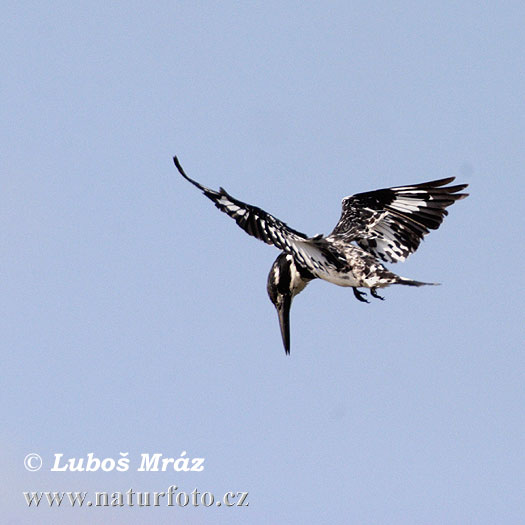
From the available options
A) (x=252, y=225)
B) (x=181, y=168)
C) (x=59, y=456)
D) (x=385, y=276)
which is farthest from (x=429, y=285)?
(x=59, y=456)

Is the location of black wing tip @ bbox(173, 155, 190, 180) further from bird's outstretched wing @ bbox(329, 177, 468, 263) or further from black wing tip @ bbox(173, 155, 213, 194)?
bird's outstretched wing @ bbox(329, 177, 468, 263)

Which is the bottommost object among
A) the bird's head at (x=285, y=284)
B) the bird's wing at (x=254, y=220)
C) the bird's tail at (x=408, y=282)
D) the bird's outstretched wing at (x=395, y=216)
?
the bird's tail at (x=408, y=282)

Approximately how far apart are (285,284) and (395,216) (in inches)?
72.1

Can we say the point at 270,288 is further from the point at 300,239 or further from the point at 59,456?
the point at 59,456

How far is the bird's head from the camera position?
642 inches

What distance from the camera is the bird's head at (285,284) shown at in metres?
16.3

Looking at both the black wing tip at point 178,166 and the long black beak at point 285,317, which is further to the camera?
the long black beak at point 285,317

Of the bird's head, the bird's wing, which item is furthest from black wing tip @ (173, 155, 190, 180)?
the bird's head

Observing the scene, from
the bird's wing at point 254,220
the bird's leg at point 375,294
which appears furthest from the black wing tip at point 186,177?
the bird's leg at point 375,294

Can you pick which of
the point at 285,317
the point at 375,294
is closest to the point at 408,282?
the point at 375,294

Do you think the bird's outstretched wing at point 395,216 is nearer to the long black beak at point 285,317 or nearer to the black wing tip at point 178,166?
the long black beak at point 285,317

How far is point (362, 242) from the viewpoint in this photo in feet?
54.1

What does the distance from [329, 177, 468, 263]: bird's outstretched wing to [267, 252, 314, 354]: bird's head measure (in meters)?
0.70

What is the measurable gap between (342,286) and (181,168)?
2896 millimetres
